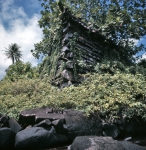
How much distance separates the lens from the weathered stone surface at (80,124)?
3.62 metres

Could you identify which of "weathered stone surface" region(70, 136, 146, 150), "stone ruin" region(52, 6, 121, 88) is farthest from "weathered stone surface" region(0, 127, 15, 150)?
"stone ruin" region(52, 6, 121, 88)

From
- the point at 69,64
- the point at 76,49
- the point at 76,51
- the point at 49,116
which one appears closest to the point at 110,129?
the point at 49,116

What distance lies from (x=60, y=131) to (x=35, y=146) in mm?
703

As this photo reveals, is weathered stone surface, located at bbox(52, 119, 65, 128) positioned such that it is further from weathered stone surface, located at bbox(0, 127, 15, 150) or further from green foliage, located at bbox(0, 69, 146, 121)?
weathered stone surface, located at bbox(0, 127, 15, 150)

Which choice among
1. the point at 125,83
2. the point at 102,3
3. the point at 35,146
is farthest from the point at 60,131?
the point at 102,3

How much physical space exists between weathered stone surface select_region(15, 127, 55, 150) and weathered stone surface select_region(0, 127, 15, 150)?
0.12 metres

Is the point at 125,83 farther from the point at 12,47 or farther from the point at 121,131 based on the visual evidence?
the point at 12,47

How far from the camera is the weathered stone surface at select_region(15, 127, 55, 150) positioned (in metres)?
2.95

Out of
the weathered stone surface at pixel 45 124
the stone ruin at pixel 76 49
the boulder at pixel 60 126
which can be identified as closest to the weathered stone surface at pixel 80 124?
the boulder at pixel 60 126

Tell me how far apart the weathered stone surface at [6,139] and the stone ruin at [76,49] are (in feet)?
12.3

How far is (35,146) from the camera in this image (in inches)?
119

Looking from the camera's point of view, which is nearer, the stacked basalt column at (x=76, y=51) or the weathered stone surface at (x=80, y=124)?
the weathered stone surface at (x=80, y=124)

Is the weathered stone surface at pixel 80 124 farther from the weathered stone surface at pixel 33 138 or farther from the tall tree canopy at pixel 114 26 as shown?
the tall tree canopy at pixel 114 26

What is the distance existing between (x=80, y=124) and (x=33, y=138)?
4.19ft
